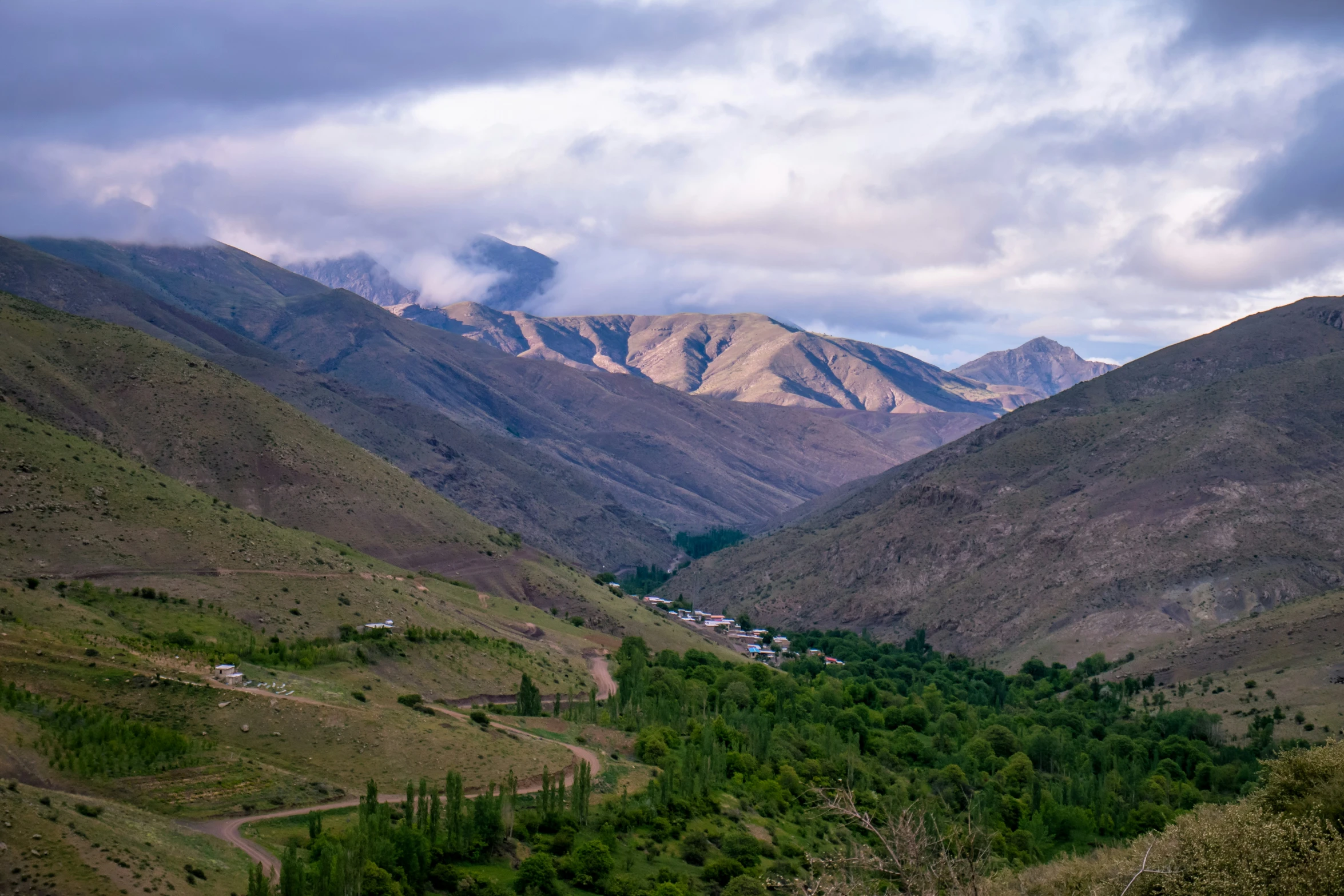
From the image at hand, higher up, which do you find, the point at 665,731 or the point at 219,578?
the point at 219,578

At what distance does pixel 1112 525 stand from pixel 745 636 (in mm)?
46969

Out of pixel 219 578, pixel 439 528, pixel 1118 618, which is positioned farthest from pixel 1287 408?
pixel 219 578

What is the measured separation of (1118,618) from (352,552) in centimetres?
8056

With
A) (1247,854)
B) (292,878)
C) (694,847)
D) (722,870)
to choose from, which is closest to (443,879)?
(292,878)

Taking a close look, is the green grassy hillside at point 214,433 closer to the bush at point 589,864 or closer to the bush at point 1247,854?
the bush at point 589,864

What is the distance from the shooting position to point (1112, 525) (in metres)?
137

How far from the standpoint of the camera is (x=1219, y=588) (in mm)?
118562

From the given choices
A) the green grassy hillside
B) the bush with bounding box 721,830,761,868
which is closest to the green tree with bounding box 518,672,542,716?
the bush with bounding box 721,830,761,868

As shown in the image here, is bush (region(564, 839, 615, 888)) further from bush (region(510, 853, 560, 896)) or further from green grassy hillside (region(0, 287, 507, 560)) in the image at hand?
green grassy hillside (region(0, 287, 507, 560))

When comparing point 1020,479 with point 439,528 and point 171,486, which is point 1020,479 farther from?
point 171,486

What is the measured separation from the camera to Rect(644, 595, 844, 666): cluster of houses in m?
125

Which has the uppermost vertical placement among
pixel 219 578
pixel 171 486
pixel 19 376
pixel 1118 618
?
pixel 19 376

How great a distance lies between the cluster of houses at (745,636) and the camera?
410 feet

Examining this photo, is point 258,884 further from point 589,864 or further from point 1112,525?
point 1112,525
